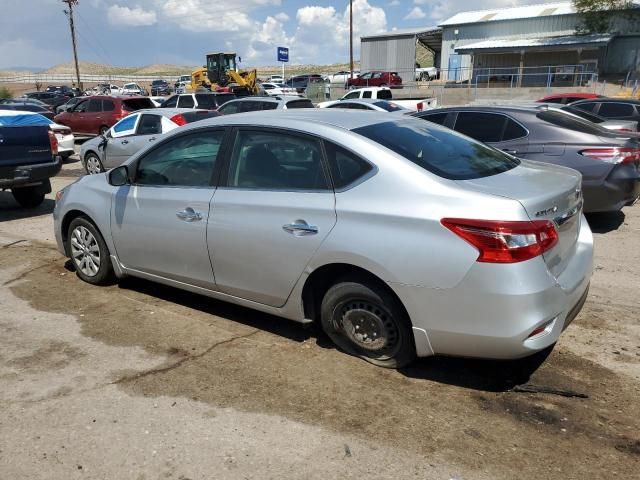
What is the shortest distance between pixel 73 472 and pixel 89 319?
2.04m

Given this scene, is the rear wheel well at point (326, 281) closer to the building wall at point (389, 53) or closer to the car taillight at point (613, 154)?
the car taillight at point (613, 154)

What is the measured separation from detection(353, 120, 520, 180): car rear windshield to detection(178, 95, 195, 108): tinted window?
15695mm

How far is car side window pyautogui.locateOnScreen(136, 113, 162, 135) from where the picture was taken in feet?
37.1

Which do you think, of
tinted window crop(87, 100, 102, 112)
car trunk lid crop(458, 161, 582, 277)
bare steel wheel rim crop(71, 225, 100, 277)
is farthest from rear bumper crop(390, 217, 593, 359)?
tinted window crop(87, 100, 102, 112)

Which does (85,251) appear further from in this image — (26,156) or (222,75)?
(222,75)

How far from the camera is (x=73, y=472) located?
276cm

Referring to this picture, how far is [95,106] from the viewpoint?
1806 cm

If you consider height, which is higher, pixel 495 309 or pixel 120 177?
pixel 120 177

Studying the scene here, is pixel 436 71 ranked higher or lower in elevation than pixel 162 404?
higher

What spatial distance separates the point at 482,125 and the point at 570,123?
1.09 m

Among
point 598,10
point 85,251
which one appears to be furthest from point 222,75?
point 85,251

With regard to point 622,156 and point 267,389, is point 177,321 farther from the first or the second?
point 622,156

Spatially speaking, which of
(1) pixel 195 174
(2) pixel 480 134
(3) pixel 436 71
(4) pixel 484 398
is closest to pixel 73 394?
(1) pixel 195 174

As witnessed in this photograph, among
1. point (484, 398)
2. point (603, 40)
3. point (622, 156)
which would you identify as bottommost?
point (484, 398)
